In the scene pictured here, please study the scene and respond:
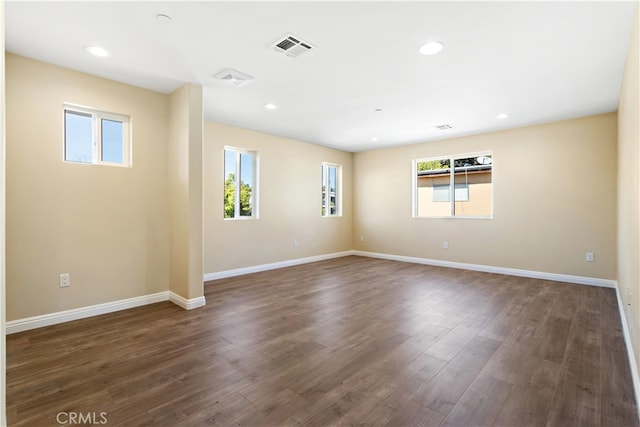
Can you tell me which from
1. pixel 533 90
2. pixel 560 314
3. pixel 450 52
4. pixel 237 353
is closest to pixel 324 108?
pixel 450 52

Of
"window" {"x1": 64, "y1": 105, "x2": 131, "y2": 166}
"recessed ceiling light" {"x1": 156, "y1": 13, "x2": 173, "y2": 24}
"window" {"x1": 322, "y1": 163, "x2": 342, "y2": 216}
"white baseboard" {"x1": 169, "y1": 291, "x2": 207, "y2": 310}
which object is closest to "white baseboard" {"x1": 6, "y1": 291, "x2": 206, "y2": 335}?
"white baseboard" {"x1": 169, "y1": 291, "x2": 207, "y2": 310}

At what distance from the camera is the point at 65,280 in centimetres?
310

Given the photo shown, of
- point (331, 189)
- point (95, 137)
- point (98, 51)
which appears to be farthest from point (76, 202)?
point (331, 189)

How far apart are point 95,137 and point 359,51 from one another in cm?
293

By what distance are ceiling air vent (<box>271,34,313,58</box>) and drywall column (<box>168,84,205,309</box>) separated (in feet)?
4.47

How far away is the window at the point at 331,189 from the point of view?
7148 mm

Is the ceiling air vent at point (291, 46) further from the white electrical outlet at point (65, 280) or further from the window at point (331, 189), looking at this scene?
the window at point (331, 189)

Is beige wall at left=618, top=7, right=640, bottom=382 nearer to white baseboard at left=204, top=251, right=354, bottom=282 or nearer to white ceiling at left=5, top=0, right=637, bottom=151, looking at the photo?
white ceiling at left=5, top=0, right=637, bottom=151

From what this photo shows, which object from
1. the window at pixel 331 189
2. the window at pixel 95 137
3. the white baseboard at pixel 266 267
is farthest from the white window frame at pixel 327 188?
the window at pixel 95 137

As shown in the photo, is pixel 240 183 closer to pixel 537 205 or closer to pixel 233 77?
→ pixel 233 77

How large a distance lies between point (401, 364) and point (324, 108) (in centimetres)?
335

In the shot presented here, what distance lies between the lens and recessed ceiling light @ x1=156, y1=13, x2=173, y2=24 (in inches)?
88.5

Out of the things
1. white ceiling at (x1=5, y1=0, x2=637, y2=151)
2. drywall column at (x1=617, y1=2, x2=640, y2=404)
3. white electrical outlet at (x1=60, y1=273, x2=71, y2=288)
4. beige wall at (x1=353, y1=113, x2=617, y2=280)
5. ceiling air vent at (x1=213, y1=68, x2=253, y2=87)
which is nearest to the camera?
drywall column at (x1=617, y1=2, x2=640, y2=404)

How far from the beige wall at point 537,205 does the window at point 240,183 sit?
318 centimetres
